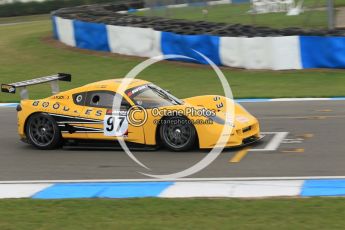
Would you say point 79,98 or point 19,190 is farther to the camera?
point 79,98

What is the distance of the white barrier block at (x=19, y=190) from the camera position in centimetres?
812

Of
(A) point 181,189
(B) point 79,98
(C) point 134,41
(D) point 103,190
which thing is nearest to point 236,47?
(C) point 134,41

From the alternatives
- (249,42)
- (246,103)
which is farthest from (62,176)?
(249,42)

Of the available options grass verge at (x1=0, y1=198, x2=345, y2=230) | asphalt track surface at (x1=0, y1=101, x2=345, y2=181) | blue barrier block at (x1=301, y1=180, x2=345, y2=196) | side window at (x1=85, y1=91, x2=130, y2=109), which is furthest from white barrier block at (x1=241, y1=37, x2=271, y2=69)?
grass verge at (x1=0, y1=198, x2=345, y2=230)

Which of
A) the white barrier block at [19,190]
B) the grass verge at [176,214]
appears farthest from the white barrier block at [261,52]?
the grass verge at [176,214]

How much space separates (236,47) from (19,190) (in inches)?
456

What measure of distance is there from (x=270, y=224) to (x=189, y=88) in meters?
11.5

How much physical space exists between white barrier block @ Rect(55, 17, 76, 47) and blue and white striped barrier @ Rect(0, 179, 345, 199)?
56.1 ft

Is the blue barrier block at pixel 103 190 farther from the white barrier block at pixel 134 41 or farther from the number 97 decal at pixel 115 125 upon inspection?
the white barrier block at pixel 134 41

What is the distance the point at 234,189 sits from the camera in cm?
786

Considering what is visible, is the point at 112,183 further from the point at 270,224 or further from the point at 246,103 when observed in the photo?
the point at 246,103

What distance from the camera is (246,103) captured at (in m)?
15.1

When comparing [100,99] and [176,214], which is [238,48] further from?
[176,214]

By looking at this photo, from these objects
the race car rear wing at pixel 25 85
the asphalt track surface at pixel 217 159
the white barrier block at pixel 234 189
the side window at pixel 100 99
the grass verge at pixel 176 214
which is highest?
the race car rear wing at pixel 25 85
